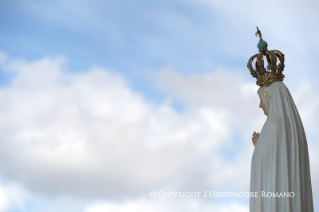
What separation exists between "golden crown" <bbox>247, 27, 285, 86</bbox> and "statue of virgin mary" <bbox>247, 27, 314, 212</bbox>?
0.59 feet

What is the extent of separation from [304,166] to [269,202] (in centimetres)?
101

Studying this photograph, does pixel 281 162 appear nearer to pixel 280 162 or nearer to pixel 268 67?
pixel 280 162

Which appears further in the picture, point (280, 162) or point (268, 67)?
point (268, 67)

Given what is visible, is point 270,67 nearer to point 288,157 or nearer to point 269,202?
point 288,157

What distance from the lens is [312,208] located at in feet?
28.6

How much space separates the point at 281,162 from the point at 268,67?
7.02ft

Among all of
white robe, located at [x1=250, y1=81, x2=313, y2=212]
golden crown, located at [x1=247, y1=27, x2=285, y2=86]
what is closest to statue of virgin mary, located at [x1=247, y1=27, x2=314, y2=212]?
white robe, located at [x1=250, y1=81, x2=313, y2=212]

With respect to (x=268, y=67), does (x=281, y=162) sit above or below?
below

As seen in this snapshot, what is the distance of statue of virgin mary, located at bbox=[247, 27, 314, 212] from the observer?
8.50m

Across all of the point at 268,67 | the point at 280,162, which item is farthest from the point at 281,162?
the point at 268,67

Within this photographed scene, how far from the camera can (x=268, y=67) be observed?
9836 mm

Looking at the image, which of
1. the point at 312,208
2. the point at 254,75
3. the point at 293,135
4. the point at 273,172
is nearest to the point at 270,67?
the point at 254,75

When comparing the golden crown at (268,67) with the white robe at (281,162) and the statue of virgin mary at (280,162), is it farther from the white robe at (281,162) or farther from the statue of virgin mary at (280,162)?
the white robe at (281,162)

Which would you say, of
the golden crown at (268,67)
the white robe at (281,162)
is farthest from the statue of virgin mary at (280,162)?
the golden crown at (268,67)
